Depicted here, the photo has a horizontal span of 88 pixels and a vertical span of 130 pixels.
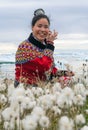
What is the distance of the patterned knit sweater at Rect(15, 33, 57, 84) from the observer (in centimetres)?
939

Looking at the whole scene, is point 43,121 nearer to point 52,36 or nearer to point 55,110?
point 55,110

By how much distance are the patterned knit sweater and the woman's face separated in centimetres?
9

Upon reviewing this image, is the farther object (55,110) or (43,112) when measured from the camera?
(55,110)

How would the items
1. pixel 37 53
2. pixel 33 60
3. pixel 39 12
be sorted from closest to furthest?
1. pixel 33 60
2. pixel 37 53
3. pixel 39 12

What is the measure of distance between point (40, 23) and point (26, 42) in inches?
17.3

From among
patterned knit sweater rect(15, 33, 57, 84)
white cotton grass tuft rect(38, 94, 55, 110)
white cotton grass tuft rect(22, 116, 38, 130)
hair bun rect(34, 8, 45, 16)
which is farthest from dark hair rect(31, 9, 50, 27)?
white cotton grass tuft rect(22, 116, 38, 130)

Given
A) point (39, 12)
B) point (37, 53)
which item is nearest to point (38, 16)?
point (39, 12)

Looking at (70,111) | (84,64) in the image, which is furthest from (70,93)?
(84,64)

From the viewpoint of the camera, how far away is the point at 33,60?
939 cm

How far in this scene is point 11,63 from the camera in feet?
46.9

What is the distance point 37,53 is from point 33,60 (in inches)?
7.8

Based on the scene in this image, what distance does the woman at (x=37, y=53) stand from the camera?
941cm

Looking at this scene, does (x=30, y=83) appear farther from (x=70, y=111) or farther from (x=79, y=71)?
(x=70, y=111)

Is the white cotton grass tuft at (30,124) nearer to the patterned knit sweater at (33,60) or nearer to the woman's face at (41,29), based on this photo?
the patterned knit sweater at (33,60)
